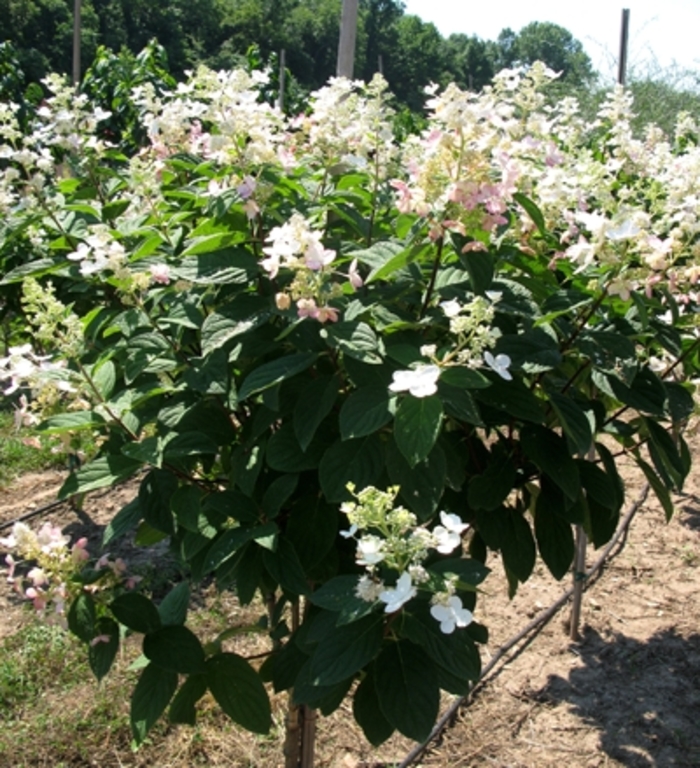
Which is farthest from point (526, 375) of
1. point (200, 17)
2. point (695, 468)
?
point (200, 17)

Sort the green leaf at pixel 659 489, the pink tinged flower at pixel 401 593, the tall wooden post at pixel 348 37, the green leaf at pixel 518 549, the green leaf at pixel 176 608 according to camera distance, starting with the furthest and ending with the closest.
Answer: the tall wooden post at pixel 348 37, the green leaf at pixel 659 489, the green leaf at pixel 176 608, the green leaf at pixel 518 549, the pink tinged flower at pixel 401 593

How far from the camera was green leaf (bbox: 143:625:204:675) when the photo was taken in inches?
60.6

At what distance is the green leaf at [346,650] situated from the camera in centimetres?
117

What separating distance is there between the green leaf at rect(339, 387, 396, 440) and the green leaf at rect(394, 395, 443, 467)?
0.04 metres

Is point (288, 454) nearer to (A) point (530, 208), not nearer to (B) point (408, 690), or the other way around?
(B) point (408, 690)

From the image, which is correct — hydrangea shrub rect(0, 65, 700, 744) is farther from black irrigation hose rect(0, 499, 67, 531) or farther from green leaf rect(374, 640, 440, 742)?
black irrigation hose rect(0, 499, 67, 531)

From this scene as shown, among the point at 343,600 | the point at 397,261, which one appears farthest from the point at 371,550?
the point at 397,261

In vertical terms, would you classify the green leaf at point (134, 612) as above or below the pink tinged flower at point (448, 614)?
below

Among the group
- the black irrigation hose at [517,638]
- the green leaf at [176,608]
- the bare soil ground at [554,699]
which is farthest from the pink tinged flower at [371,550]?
the bare soil ground at [554,699]

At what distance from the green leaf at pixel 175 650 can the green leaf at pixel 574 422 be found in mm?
812

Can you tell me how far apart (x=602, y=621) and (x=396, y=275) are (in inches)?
96.4

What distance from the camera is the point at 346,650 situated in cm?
120

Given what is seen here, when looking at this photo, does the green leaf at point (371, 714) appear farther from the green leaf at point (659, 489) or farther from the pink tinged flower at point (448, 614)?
the green leaf at point (659, 489)

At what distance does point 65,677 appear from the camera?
2896 millimetres
